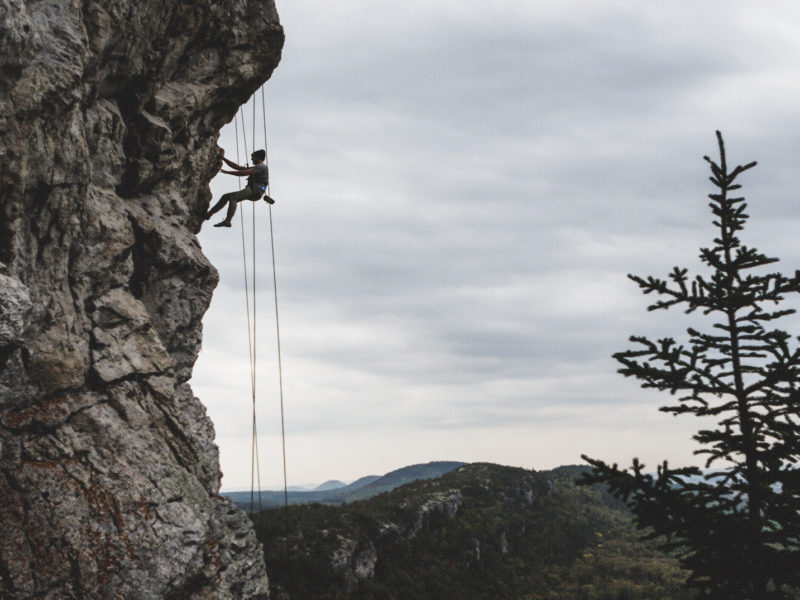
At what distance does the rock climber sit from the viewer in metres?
20.8

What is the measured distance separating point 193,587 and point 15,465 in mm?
4994

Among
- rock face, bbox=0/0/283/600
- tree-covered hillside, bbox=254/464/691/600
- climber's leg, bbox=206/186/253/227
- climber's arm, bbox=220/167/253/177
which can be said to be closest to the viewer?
rock face, bbox=0/0/283/600

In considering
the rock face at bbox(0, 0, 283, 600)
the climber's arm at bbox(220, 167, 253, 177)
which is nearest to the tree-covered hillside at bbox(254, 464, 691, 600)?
the climber's arm at bbox(220, 167, 253, 177)

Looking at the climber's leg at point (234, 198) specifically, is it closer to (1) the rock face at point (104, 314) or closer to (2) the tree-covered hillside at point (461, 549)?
(1) the rock face at point (104, 314)

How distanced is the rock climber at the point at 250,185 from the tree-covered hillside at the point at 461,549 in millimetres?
54573

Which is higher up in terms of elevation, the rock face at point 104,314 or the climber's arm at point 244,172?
the climber's arm at point 244,172

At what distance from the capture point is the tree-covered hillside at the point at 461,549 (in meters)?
72.6

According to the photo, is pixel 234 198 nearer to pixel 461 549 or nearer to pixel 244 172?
pixel 244 172

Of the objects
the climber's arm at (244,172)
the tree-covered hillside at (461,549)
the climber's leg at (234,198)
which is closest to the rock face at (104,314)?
the climber's leg at (234,198)

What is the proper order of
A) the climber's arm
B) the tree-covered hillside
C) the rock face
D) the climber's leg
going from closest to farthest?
1. the rock face
2. the climber's leg
3. the climber's arm
4. the tree-covered hillside

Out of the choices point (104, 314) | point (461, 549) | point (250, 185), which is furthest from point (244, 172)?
point (461, 549)

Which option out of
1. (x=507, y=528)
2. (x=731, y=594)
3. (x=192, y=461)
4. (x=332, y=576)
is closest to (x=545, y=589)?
(x=507, y=528)

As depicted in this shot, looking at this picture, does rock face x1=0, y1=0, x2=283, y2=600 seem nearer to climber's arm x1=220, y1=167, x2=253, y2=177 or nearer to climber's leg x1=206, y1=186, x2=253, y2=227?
climber's leg x1=206, y1=186, x2=253, y2=227

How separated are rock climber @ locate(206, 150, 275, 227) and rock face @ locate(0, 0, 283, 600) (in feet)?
5.46
